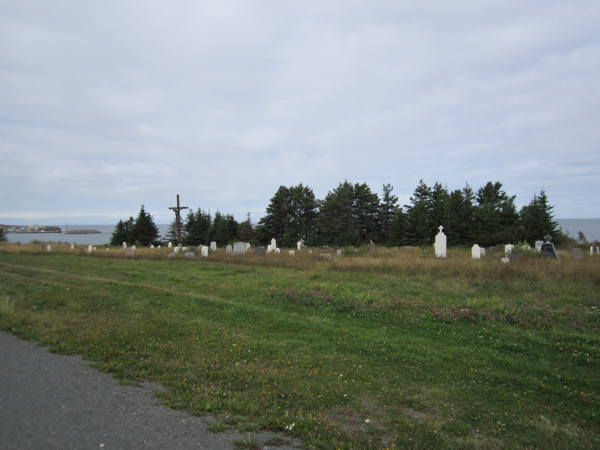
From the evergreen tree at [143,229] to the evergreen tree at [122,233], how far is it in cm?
81

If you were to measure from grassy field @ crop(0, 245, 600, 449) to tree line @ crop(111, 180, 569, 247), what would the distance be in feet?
70.1

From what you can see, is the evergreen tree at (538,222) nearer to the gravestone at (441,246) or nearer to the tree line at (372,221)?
the tree line at (372,221)

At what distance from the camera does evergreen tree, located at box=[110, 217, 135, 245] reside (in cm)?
4819

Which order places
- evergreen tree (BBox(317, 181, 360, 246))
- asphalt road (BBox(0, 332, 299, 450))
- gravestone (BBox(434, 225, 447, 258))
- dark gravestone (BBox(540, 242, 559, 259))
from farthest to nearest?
evergreen tree (BBox(317, 181, 360, 246)), gravestone (BBox(434, 225, 447, 258)), dark gravestone (BBox(540, 242, 559, 259)), asphalt road (BBox(0, 332, 299, 450))

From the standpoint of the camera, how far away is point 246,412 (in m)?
4.18

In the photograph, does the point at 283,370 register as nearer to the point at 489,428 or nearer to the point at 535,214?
the point at 489,428

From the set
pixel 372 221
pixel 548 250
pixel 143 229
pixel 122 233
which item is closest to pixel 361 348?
pixel 548 250

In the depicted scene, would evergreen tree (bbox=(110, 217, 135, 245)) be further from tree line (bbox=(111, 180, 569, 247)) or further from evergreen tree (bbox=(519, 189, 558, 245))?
evergreen tree (bbox=(519, 189, 558, 245))

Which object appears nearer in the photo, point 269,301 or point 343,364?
point 343,364

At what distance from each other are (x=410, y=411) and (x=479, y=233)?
33543mm

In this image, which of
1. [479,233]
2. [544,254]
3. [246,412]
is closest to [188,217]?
[479,233]

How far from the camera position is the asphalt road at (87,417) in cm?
347

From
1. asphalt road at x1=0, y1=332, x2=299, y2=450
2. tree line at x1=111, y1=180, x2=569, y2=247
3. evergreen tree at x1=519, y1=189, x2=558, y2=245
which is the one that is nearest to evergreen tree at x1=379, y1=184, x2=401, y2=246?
tree line at x1=111, y1=180, x2=569, y2=247

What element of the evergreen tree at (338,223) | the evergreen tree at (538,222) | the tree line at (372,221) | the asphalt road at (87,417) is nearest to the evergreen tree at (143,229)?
the tree line at (372,221)
